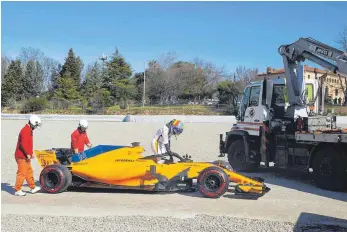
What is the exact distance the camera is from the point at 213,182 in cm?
912

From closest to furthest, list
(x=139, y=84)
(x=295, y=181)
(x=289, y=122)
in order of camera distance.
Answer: (x=295, y=181) → (x=289, y=122) → (x=139, y=84)

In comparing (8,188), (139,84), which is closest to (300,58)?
(8,188)

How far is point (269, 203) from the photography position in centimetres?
865

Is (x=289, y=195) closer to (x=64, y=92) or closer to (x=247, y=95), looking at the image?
(x=247, y=95)

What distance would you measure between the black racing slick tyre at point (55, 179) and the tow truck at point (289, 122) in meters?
5.34

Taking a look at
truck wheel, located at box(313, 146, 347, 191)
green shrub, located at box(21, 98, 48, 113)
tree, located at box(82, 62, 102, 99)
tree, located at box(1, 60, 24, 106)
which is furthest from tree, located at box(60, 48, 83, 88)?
truck wheel, located at box(313, 146, 347, 191)

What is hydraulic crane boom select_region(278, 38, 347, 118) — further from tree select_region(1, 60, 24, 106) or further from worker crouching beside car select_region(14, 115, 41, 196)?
tree select_region(1, 60, 24, 106)

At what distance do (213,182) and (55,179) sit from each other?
3618mm

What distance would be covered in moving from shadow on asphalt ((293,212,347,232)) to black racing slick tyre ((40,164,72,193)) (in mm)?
5135

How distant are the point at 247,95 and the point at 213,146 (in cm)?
710

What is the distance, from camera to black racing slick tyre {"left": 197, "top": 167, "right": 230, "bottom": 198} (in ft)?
29.5

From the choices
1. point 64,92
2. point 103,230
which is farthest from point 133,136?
point 64,92

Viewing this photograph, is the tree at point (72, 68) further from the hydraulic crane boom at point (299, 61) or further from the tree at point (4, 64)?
the hydraulic crane boom at point (299, 61)

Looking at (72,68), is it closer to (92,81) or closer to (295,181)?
(92,81)
